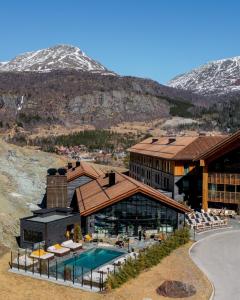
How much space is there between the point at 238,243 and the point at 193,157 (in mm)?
16822

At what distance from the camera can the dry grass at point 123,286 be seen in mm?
24250

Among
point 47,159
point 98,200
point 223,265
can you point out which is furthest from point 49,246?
point 47,159

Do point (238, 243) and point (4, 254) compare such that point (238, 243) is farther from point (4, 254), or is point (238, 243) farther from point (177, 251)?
point (4, 254)

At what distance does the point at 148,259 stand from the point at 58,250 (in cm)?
653

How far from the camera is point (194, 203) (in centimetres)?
5203

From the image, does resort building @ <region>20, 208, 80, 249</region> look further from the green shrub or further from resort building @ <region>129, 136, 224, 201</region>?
resort building @ <region>129, 136, 224, 201</region>

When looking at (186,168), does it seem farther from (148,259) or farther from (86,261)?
(86,261)

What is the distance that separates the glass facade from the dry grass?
7.58 meters

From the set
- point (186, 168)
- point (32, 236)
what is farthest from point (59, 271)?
point (186, 168)

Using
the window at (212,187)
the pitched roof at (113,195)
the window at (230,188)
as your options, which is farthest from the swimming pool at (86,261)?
the window at (230,188)

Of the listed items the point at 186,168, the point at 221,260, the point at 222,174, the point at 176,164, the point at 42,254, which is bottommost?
the point at 221,260

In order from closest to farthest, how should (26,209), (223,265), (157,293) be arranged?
(157,293) → (223,265) → (26,209)

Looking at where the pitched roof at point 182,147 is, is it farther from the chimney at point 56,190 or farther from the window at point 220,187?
the chimney at point 56,190

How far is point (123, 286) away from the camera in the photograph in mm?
25656
